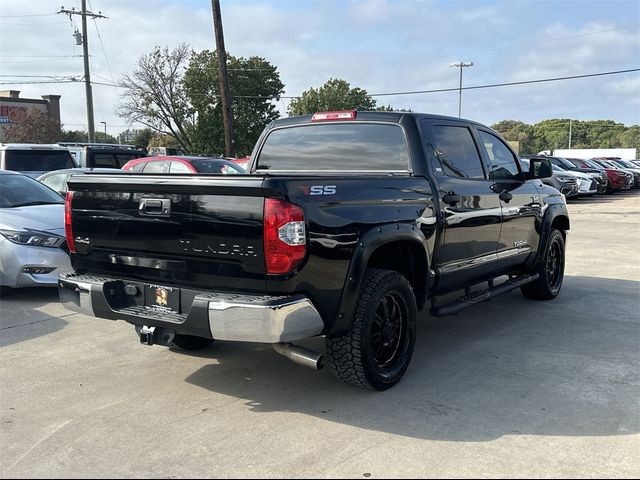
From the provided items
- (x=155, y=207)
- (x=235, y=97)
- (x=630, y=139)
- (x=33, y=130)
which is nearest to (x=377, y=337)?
(x=155, y=207)

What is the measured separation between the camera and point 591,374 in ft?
15.0

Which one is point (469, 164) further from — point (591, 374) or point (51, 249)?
point (51, 249)

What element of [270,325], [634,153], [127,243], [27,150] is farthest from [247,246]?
[634,153]

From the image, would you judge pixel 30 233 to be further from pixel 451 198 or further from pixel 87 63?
pixel 87 63

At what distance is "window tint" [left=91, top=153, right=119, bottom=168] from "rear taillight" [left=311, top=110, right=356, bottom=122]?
1150 cm

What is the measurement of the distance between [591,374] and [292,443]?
100 inches

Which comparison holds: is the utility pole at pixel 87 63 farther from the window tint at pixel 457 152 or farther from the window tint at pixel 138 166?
the window tint at pixel 457 152

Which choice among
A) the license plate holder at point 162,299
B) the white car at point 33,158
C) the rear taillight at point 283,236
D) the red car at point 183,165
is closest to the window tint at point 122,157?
the white car at point 33,158

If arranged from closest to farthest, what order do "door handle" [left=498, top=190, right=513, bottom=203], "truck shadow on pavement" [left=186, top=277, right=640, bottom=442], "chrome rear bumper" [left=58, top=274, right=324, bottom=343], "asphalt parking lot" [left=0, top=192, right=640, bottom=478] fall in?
"asphalt parking lot" [left=0, top=192, right=640, bottom=478], "chrome rear bumper" [left=58, top=274, right=324, bottom=343], "truck shadow on pavement" [left=186, top=277, right=640, bottom=442], "door handle" [left=498, top=190, right=513, bottom=203]

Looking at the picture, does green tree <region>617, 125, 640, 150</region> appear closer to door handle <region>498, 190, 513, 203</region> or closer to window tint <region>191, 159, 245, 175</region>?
window tint <region>191, 159, 245, 175</region>

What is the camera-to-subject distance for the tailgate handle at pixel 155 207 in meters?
3.78

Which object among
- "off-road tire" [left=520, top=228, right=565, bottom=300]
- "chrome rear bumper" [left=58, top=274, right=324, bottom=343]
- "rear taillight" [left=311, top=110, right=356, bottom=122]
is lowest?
"off-road tire" [left=520, top=228, right=565, bottom=300]

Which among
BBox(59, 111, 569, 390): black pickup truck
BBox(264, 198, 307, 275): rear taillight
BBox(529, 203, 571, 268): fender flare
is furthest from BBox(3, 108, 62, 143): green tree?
BBox(264, 198, 307, 275): rear taillight

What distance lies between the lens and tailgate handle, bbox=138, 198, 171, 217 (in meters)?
3.78
